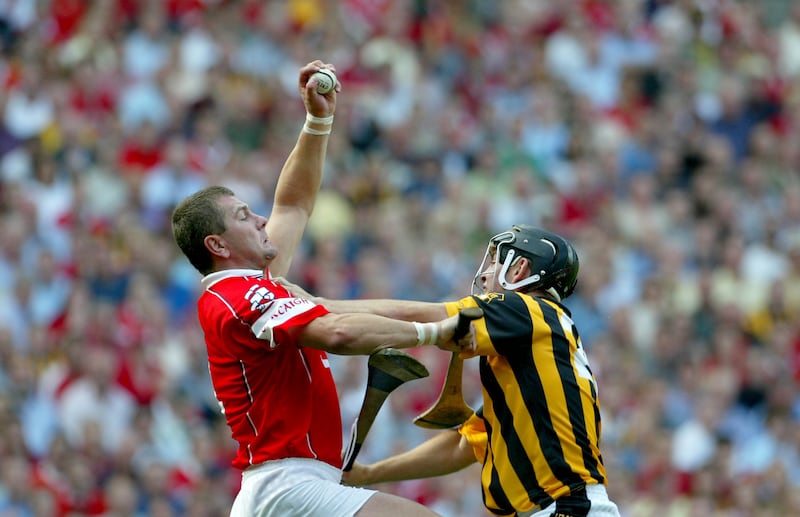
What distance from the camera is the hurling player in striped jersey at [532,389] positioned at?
6773 mm

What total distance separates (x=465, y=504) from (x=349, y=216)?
141 inches

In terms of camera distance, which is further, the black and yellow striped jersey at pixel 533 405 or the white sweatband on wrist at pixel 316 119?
the white sweatband on wrist at pixel 316 119

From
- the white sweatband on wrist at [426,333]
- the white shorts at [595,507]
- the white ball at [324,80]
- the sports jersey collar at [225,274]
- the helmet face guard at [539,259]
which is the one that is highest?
the white ball at [324,80]

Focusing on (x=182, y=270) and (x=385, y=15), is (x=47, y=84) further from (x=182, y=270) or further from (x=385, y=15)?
(x=385, y=15)

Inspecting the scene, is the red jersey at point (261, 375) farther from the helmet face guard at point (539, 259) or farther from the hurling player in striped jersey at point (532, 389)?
the helmet face guard at point (539, 259)

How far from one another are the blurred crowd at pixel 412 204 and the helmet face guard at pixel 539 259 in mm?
5253

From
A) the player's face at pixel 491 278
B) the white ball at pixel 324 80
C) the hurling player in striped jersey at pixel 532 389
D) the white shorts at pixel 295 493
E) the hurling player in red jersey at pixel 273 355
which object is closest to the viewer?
the hurling player in red jersey at pixel 273 355

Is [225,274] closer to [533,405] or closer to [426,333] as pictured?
[426,333]

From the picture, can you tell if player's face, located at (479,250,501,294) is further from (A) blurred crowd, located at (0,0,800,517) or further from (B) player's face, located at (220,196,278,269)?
(A) blurred crowd, located at (0,0,800,517)

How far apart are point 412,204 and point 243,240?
7.94 m

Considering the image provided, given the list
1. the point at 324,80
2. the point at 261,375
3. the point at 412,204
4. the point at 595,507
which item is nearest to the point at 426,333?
the point at 261,375

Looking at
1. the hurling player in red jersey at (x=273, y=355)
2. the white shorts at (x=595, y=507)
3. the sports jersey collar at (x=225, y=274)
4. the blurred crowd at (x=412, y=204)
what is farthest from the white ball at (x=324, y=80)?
the blurred crowd at (x=412, y=204)

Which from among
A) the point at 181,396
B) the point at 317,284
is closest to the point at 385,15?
the point at 317,284

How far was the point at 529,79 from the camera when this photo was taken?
16766 millimetres
